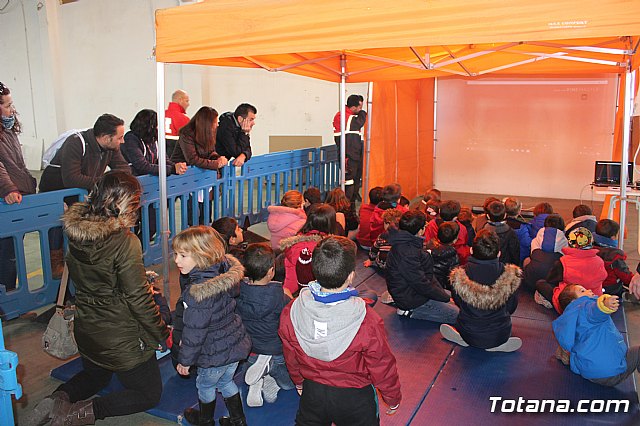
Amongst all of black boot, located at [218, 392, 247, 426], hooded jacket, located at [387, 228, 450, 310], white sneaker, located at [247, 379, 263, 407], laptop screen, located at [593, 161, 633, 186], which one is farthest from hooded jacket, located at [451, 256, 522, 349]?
laptop screen, located at [593, 161, 633, 186]

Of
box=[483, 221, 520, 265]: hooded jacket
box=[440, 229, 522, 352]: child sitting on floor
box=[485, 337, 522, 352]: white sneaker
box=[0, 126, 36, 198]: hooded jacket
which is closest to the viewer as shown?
box=[440, 229, 522, 352]: child sitting on floor

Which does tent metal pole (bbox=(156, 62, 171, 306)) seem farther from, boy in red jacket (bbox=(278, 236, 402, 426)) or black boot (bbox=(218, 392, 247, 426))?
boy in red jacket (bbox=(278, 236, 402, 426))

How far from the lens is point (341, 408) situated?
281 centimetres

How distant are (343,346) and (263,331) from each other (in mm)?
1206

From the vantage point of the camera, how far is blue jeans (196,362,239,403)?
3.39 metres

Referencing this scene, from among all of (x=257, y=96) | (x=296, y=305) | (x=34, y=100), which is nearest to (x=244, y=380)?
(x=296, y=305)

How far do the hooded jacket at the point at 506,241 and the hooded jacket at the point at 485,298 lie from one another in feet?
4.99

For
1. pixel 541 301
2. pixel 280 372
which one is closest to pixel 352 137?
pixel 541 301

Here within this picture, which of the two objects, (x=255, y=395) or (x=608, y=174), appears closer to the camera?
(x=255, y=395)

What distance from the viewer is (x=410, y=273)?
4.94m

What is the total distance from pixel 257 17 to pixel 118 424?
9.15 ft

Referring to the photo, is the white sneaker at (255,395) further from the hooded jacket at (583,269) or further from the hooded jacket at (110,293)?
the hooded jacket at (583,269)

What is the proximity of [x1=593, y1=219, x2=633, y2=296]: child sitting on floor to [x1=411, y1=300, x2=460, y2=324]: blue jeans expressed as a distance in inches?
57.3

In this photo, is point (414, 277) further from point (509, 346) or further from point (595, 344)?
point (595, 344)
